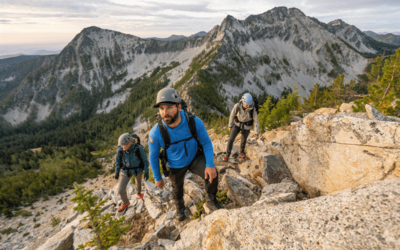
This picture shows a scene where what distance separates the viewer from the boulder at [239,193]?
17.7ft

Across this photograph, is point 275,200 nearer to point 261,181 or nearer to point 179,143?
point 179,143

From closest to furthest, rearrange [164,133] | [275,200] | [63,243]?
[275,200] < [164,133] < [63,243]

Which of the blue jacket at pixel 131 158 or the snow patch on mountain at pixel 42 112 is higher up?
the blue jacket at pixel 131 158

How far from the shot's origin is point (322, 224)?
2189mm

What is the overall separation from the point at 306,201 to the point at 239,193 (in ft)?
9.95

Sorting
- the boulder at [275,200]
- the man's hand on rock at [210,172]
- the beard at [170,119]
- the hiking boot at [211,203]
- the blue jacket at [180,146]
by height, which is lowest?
the hiking boot at [211,203]

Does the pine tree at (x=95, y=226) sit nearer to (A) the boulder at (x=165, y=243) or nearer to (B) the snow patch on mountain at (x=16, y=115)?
(A) the boulder at (x=165, y=243)

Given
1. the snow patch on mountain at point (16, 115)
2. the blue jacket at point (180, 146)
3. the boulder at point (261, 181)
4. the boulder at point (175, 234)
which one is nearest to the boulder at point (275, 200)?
the blue jacket at point (180, 146)

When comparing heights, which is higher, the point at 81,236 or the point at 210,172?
the point at 210,172

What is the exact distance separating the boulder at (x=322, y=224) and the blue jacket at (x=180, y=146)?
192 centimetres

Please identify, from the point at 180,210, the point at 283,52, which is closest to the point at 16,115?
the point at 180,210

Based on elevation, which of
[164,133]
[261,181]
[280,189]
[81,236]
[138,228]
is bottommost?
[81,236]

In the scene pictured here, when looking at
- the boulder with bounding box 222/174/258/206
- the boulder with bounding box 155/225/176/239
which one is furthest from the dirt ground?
the boulder with bounding box 222/174/258/206

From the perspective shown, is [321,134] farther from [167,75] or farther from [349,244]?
[167,75]
